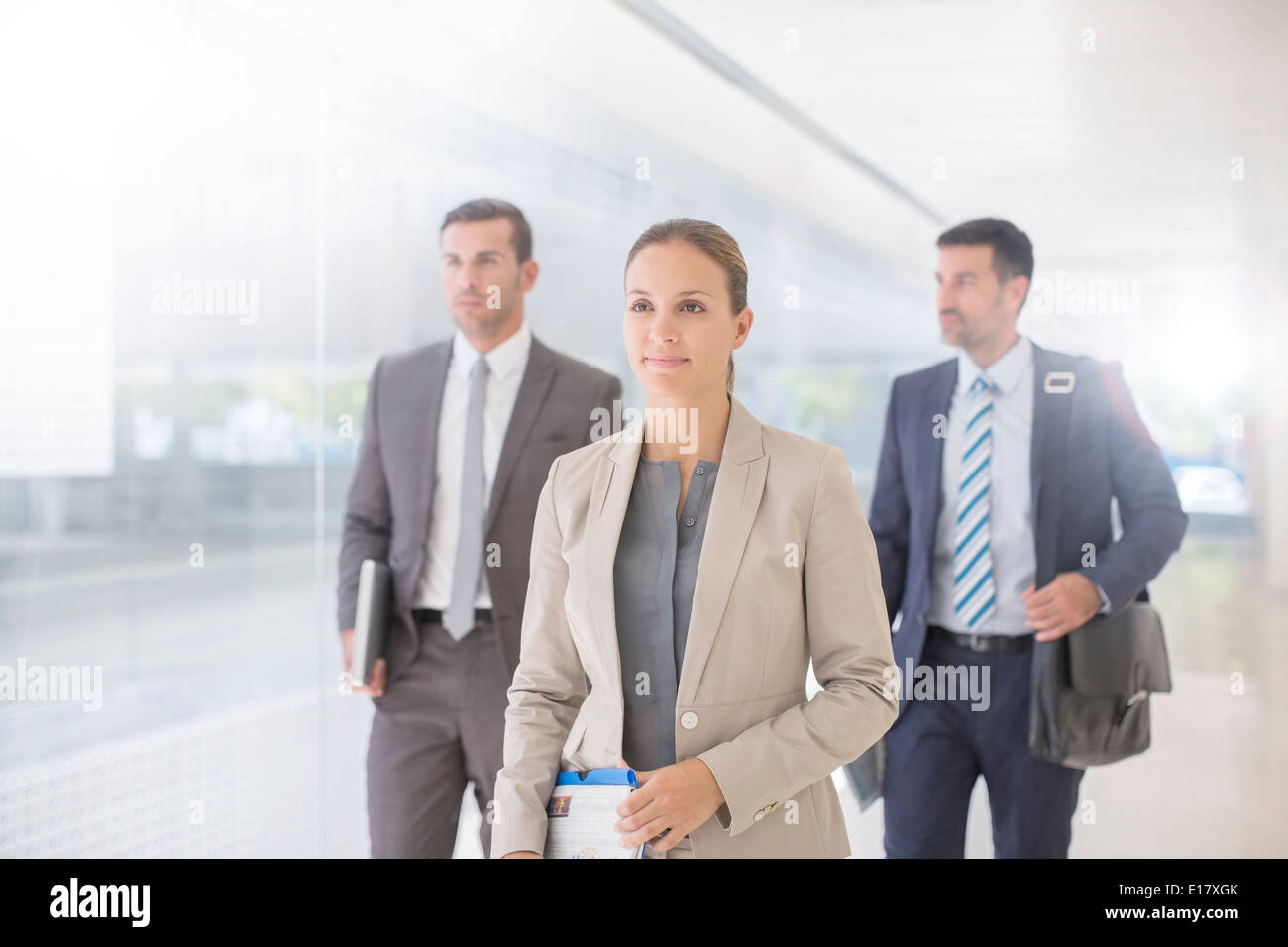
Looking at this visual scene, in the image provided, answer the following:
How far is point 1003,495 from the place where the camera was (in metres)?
2.73

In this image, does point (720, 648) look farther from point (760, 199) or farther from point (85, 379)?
point (85, 379)

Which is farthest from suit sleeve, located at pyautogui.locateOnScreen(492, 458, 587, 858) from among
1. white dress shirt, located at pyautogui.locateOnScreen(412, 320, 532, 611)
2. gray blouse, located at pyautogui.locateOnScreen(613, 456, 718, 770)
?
white dress shirt, located at pyautogui.locateOnScreen(412, 320, 532, 611)

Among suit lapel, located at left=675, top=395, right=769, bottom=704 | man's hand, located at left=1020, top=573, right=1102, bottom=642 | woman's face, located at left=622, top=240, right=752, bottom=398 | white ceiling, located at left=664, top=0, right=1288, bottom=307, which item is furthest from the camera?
white ceiling, located at left=664, top=0, right=1288, bottom=307

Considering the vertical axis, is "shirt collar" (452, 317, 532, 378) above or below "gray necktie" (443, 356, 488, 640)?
above

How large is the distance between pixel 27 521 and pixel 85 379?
493mm

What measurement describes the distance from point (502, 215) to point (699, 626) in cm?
156

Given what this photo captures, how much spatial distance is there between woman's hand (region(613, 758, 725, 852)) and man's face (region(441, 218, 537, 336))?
153cm

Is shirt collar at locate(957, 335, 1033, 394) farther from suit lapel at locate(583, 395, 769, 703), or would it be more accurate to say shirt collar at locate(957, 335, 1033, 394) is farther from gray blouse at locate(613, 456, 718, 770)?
gray blouse at locate(613, 456, 718, 770)

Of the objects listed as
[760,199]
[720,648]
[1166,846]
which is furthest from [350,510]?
[1166,846]

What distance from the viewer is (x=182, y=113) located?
330cm

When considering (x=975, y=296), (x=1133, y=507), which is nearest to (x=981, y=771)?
(x=1133, y=507)

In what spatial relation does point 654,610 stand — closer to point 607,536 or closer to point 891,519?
point 607,536

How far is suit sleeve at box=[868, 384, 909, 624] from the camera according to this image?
2.73 meters
